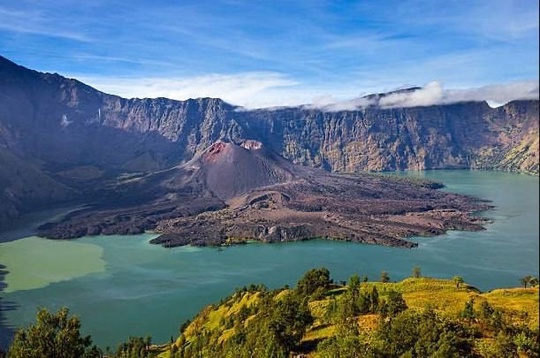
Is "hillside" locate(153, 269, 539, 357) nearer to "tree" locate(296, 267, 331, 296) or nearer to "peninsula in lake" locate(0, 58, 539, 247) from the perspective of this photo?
"tree" locate(296, 267, 331, 296)

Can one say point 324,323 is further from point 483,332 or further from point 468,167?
point 468,167

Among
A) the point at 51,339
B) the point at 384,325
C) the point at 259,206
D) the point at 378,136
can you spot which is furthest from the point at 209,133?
the point at 384,325

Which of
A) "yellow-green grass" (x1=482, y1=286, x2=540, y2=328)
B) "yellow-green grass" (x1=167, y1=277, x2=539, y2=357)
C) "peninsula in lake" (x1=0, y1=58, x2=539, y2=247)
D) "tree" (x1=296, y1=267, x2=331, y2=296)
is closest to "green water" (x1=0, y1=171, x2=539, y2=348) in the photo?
"peninsula in lake" (x1=0, y1=58, x2=539, y2=247)

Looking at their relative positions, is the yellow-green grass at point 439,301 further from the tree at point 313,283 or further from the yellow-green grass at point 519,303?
the tree at point 313,283

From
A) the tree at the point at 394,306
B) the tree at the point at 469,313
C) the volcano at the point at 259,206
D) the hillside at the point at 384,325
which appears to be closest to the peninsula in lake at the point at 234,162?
the volcano at the point at 259,206

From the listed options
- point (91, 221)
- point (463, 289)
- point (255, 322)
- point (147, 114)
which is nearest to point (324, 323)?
point (255, 322)

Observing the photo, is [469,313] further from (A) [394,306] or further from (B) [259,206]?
(B) [259,206]
